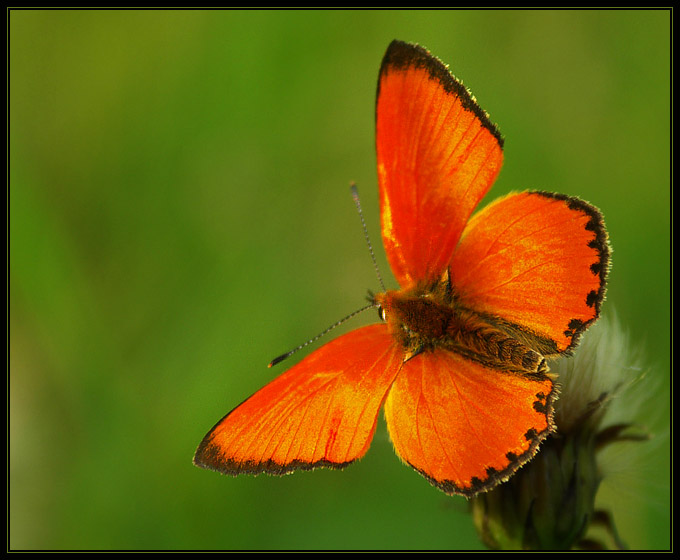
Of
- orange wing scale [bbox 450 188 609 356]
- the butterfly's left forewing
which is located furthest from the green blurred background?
the butterfly's left forewing

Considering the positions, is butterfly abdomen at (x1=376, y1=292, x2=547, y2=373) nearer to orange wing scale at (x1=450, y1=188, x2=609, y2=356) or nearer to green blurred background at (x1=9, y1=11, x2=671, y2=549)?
orange wing scale at (x1=450, y1=188, x2=609, y2=356)

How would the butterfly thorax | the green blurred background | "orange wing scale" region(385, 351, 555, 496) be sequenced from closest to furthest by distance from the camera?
1. "orange wing scale" region(385, 351, 555, 496)
2. the butterfly thorax
3. the green blurred background

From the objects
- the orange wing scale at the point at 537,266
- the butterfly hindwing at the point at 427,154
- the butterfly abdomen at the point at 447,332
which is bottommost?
the butterfly abdomen at the point at 447,332

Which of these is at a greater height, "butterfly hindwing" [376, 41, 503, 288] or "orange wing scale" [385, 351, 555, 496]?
"butterfly hindwing" [376, 41, 503, 288]

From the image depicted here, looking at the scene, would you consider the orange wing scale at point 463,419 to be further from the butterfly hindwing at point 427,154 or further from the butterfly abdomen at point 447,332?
the butterfly hindwing at point 427,154

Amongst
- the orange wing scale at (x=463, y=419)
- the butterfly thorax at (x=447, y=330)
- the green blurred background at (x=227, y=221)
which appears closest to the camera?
the orange wing scale at (x=463, y=419)

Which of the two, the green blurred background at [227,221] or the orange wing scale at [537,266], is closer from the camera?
the orange wing scale at [537,266]

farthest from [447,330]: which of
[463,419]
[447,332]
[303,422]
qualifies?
[303,422]

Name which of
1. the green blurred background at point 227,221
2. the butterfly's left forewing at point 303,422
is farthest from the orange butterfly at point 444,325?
the green blurred background at point 227,221
